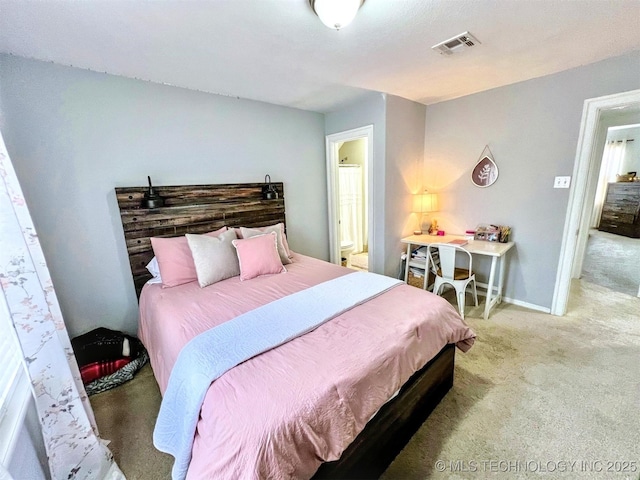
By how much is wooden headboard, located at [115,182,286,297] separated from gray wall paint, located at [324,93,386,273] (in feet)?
3.79

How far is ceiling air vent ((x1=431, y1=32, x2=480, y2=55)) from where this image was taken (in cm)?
173

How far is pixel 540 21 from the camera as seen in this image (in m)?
1.59

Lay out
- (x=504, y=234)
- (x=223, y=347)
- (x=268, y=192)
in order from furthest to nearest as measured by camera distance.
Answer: (x=268, y=192), (x=504, y=234), (x=223, y=347)

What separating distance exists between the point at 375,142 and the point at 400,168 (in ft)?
1.51

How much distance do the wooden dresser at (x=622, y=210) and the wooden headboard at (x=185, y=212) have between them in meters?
7.63

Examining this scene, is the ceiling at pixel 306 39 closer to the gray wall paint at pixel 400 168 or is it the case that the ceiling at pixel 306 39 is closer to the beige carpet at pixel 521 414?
the gray wall paint at pixel 400 168

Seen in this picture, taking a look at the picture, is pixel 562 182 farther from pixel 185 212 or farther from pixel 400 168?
pixel 185 212

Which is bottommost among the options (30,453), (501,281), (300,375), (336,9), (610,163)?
(501,281)

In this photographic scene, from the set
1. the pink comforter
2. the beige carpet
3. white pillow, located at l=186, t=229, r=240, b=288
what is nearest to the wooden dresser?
the beige carpet

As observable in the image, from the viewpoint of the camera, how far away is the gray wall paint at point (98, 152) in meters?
1.87

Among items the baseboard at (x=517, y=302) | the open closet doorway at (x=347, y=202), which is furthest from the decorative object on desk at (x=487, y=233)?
the open closet doorway at (x=347, y=202)

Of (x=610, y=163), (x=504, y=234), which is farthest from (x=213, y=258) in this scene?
(x=610, y=163)

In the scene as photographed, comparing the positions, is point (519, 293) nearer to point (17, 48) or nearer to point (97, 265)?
point (97, 265)

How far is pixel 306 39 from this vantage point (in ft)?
5.52
